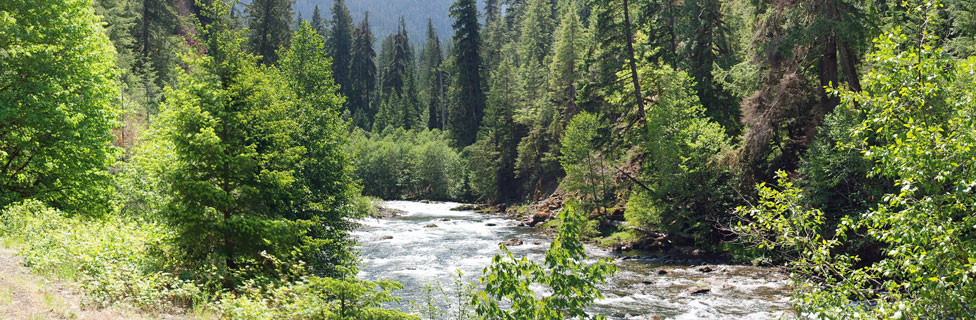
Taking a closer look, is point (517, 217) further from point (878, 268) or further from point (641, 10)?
point (878, 268)

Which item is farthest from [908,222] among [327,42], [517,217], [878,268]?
[327,42]

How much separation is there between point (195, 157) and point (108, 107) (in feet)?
21.1

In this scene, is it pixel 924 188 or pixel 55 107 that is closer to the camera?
pixel 924 188

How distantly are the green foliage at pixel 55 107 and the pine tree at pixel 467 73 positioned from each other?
55.3 metres

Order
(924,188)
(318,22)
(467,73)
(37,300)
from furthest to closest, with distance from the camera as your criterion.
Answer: (318,22) → (467,73) → (37,300) → (924,188)

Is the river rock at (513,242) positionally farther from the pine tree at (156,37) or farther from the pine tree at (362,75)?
the pine tree at (362,75)

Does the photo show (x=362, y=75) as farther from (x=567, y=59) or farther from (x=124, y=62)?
(x=124, y=62)

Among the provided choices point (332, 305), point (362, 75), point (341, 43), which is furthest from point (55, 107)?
point (341, 43)

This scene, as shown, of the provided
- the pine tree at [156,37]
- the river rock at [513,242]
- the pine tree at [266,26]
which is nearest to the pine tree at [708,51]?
the river rock at [513,242]

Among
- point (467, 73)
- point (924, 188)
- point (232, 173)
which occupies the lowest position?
point (924, 188)

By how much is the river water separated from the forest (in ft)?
2.47

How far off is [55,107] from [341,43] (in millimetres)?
88098

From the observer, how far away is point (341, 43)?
97.9 m

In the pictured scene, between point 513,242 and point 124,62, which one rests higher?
point 124,62
